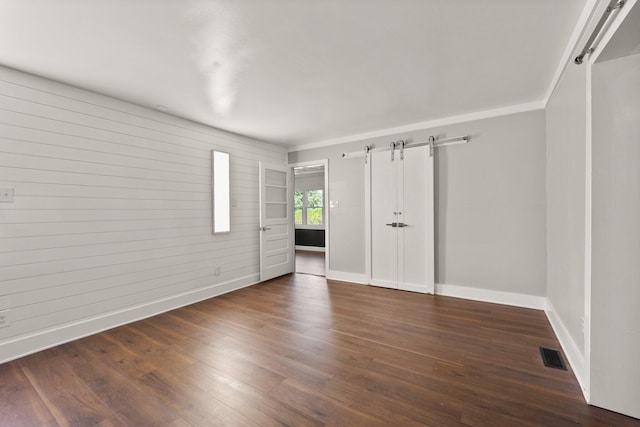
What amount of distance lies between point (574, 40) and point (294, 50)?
2112mm

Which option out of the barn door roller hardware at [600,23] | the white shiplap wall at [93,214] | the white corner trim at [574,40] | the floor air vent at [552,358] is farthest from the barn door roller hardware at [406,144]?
the floor air vent at [552,358]

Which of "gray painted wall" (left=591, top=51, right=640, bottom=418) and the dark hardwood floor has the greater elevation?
"gray painted wall" (left=591, top=51, right=640, bottom=418)

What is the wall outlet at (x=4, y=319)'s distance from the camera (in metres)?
2.46

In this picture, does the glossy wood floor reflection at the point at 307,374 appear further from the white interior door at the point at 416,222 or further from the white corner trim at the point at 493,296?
the white interior door at the point at 416,222

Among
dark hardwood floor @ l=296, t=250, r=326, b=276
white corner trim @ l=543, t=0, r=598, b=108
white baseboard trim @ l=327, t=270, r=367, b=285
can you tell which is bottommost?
dark hardwood floor @ l=296, t=250, r=326, b=276

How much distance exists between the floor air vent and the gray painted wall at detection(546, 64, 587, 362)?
0.13 meters

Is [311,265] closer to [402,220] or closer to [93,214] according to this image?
[402,220]

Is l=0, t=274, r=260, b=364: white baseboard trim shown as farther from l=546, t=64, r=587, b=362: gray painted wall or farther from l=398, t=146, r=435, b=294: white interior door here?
l=546, t=64, r=587, b=362: gray painted wall

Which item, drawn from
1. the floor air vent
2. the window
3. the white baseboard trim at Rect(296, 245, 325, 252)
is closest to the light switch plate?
the floor air vent

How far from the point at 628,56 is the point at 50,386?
4421 mm

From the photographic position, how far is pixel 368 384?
6.72 ft

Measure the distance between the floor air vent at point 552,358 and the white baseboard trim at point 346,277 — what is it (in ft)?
8.73

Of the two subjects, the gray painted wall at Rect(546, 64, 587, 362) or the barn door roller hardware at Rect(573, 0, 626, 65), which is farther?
the gray painted wall at Rect(546, 64, 587, 362)

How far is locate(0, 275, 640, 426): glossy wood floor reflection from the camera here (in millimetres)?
1753
